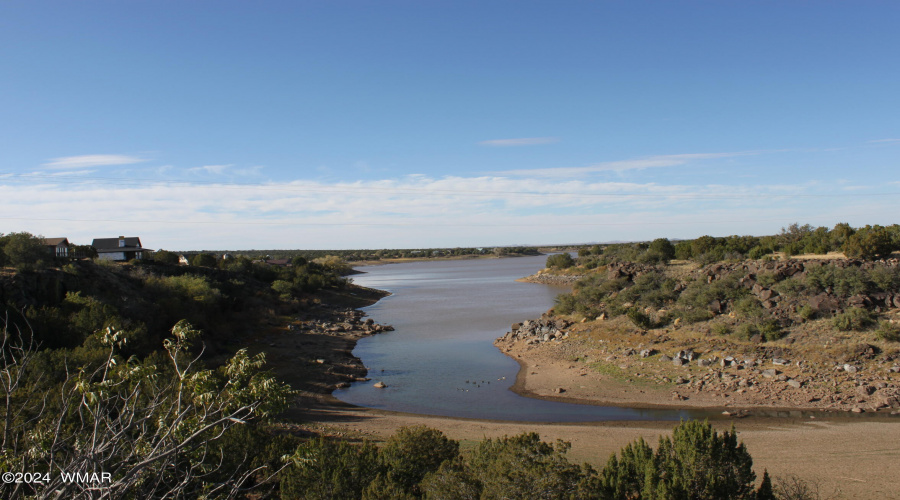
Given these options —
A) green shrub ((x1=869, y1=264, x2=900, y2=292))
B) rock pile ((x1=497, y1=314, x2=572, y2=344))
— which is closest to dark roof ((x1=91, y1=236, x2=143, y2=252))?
rock pile ((x1=497, y1=314, x2=572, y2=344))

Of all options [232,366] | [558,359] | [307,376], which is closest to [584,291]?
[558,359]

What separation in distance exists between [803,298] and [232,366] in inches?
1225

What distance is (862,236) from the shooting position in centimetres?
3928

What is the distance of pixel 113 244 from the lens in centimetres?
6147

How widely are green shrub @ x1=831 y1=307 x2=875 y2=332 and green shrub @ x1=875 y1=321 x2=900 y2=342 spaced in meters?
0.75

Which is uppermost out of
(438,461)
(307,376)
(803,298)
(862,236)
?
(862,236)

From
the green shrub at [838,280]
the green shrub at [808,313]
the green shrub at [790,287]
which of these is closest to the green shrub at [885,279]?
the green shrub at [838,280]

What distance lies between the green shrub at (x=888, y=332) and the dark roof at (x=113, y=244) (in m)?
66.6

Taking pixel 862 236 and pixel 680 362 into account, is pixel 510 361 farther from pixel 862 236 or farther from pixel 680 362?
pixel 862 236

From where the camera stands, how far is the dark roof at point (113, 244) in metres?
60.5

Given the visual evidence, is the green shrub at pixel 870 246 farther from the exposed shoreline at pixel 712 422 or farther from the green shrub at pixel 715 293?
the exposed shoreline at pixel 712 422

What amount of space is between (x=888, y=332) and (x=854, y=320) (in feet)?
5.34

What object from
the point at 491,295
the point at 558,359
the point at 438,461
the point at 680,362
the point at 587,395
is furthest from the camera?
the point at 491,295

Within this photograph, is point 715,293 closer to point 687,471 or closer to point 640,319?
point 640,319
